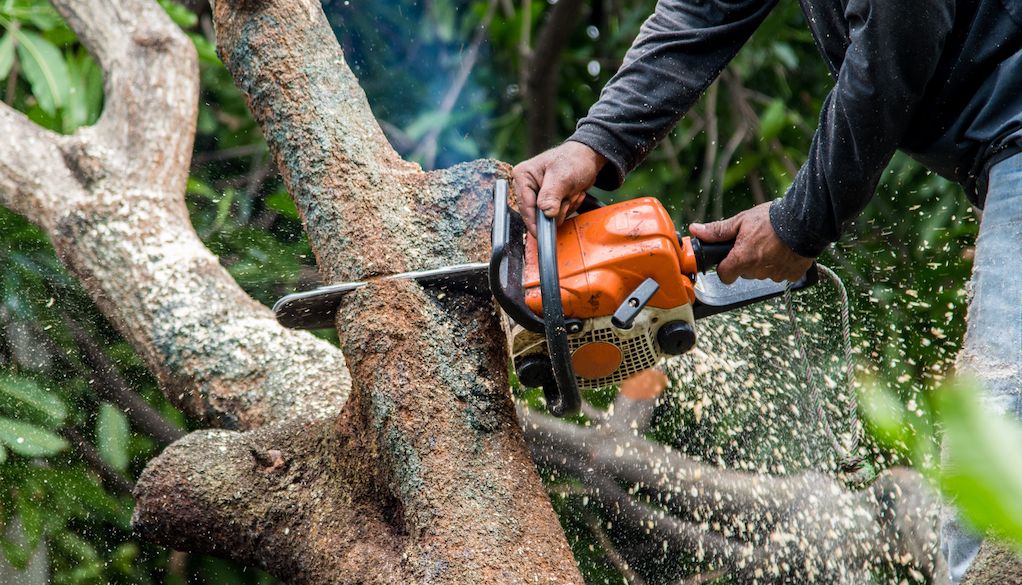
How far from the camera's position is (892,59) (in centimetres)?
131

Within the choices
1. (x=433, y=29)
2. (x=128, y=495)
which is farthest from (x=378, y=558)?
(x=433, y=29)

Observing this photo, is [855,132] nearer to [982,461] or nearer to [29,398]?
[982,461]

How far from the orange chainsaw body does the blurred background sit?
0.64 metres

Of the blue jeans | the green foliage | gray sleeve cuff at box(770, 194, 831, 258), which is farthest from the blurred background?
the green foliage

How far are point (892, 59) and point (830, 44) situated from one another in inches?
12.7

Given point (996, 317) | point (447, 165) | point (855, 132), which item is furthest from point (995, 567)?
point (447, 165)

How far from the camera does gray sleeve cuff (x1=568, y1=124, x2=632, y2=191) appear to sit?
1.66m

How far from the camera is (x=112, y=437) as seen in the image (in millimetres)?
2611

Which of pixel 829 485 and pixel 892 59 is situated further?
pixel 829 485

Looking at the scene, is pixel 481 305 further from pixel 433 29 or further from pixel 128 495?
pixel 433 29

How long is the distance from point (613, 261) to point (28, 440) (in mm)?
1742

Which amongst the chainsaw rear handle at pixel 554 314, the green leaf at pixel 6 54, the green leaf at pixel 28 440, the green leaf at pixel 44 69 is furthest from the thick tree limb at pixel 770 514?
the green leaf at pixel 6 54

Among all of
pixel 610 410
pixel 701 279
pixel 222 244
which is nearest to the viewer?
Answer: pixel 701 279

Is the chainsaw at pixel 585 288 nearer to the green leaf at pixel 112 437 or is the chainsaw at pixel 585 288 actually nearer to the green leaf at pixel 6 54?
the green leaf at pixel 112 437
